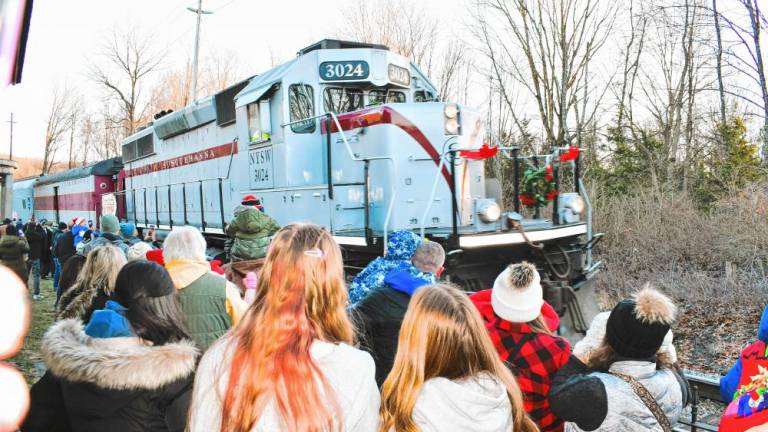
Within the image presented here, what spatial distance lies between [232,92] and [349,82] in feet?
8.81

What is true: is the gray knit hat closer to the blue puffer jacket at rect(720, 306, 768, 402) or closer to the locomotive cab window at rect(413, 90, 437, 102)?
the locomotive cab window at rect(413, 90, 437, 102)

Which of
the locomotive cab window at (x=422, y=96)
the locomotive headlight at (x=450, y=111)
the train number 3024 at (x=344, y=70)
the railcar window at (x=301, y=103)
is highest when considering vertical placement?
the train number 3024 at (x=344, y=70)

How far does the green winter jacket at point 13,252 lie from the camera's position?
958 cm

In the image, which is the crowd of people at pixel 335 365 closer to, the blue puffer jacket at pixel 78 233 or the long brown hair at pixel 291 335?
the long brown hair at pixel 291 335

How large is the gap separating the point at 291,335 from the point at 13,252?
9.71 metres

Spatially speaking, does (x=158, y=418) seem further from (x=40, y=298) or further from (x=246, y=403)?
(x=40, y=298)

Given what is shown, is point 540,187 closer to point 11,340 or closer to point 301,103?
point 301,103

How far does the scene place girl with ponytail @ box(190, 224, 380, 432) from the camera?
5.62 feet

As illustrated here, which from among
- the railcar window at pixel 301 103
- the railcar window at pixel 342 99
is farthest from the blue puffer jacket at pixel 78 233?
the railcar window at pixel 342 99

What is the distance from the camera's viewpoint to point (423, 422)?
6.66 feet

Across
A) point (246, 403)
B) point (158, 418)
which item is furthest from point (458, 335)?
point (158, 418)

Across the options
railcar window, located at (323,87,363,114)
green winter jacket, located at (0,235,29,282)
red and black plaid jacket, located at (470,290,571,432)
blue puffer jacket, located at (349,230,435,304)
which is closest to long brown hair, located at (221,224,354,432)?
red and black plaid jacket, located at (470,290,571,432)

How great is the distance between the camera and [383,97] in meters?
8.94

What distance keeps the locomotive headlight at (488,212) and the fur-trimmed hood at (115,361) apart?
16.0 feet
